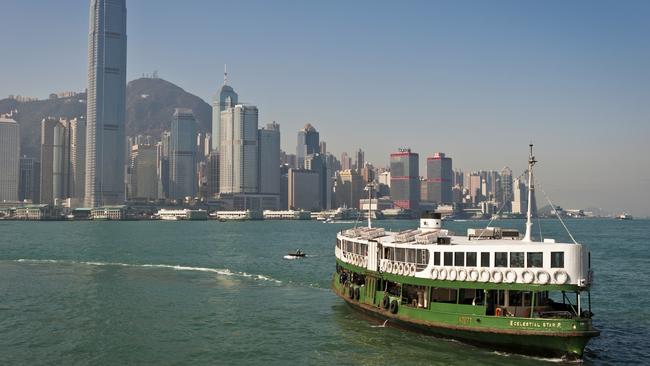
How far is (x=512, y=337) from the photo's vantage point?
28.7 m

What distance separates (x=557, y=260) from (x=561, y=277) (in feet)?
2.60

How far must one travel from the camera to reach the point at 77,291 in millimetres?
51375

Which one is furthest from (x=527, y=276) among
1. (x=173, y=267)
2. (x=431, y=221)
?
(x=173, y=267)

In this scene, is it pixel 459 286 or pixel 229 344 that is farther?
pixel 229 344

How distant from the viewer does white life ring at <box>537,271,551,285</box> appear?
28.8m

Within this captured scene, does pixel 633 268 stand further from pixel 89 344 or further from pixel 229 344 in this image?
pixel 89 344

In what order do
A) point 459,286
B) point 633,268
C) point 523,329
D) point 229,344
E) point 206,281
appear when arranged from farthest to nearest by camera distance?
point 633,268, point 206,281, point 229,344, point 459,286, point 523,329

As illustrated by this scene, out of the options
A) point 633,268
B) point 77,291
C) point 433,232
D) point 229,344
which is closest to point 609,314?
point 433,232

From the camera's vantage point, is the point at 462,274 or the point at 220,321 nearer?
the point at 462,274

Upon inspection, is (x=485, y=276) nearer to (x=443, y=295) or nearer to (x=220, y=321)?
(x=443, y=295)

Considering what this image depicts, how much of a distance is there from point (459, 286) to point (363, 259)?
8.93 metres

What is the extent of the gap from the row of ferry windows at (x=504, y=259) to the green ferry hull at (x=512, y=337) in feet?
8.48

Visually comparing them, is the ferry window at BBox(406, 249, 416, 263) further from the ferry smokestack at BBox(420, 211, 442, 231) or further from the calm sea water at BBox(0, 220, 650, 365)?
the ferry smokestack at BBox(420, 211, 442, 231)

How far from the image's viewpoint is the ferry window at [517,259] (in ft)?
96.5
